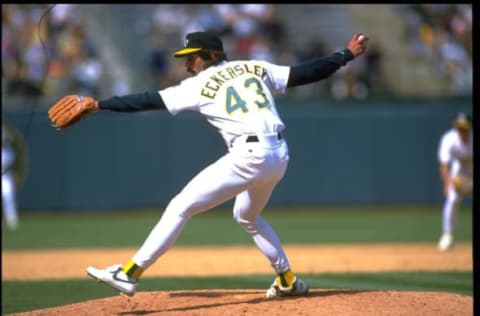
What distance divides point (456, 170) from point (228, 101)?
25.4 feet

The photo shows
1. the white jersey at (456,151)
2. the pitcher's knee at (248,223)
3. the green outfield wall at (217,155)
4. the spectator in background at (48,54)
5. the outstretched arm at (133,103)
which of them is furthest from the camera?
the spectator in background at (48,54)

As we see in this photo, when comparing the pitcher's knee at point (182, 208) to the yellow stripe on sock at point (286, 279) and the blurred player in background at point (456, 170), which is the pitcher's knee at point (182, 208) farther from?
the blurred player in background at point (456, 170)

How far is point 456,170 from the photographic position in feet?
45.3

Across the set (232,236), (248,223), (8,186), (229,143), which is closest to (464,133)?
(232,236)

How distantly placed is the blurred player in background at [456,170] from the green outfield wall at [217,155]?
5.20 m

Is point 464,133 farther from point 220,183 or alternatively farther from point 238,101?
point 220,183

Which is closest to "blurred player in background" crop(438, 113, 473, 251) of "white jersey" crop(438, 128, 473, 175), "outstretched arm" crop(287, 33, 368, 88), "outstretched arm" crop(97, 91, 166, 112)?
"white jersey" crop(438, 128, 473, 175)

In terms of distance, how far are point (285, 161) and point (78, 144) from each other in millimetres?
12066

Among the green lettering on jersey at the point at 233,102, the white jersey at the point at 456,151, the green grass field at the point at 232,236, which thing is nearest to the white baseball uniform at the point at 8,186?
the green grass field at the point at 232,236

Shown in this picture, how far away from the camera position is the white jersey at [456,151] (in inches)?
527

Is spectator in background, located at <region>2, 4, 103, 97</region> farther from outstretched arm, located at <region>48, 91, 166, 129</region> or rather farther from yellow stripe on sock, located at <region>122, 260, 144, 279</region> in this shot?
yellow stripe on sock, located at <region>122, 260, 144, 279</region>

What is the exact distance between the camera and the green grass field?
9570 millimetres

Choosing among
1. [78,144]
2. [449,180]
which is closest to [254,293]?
[449,180]
